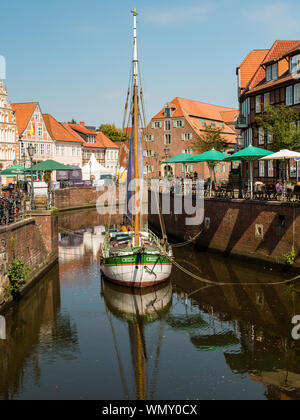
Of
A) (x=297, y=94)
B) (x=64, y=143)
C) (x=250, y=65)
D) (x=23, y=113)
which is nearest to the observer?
(x=297, y=94)

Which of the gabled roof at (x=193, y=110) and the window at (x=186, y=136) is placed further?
the gabled roof at (x=193, y=110)

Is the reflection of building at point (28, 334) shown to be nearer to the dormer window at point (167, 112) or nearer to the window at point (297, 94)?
the window at point (297, 94)

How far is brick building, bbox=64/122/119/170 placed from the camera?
3474 inches

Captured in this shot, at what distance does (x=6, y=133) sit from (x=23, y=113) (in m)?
11.2

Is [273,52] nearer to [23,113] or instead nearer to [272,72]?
[272,72]

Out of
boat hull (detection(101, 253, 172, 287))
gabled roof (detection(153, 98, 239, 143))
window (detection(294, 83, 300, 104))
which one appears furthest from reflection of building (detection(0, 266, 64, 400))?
gabled roof (detection(153, 98, 239, 143))

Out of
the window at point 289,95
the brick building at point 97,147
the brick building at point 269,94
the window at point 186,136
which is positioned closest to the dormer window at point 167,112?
the window at point 186,136

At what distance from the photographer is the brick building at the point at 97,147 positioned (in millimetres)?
88250

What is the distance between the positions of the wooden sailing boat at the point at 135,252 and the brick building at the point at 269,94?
46.1 ft

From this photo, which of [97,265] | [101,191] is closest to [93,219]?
[101,191]

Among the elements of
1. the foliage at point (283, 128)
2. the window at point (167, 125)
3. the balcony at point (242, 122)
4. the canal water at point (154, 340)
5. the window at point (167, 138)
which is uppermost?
the window at point (167, 125)

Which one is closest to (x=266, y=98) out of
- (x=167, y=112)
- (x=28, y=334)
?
(x=28, y=334)

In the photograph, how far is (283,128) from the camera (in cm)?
3073
